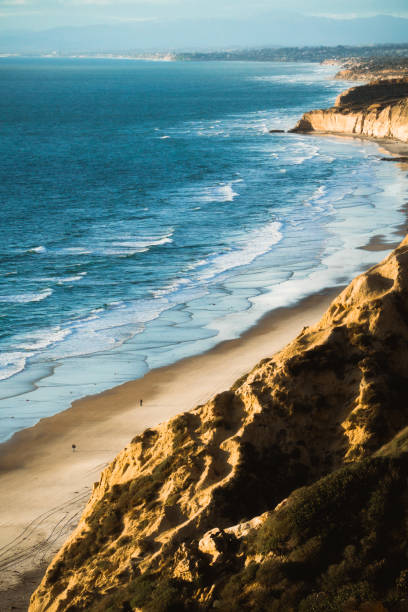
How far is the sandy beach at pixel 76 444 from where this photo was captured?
17.2 m

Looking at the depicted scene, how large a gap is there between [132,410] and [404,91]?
4513 inches

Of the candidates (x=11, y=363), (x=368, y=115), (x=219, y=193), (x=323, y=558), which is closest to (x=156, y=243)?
(x=219, y=193)

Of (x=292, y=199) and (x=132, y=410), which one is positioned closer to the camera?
(x=132, y=410)

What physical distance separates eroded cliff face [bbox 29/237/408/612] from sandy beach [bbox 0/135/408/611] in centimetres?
360

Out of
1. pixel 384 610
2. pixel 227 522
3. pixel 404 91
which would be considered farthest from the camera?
pixel 404 91

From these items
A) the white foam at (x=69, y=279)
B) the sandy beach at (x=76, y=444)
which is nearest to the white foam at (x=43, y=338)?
the sandy beach at (x=76, y=444)

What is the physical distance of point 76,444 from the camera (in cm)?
2270

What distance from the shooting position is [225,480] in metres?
12.4

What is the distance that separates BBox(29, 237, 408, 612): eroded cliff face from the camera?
1026 cm

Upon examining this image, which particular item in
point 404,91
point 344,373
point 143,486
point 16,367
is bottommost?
point 16,367

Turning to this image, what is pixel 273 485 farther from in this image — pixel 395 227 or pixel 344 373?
pixel 395 227

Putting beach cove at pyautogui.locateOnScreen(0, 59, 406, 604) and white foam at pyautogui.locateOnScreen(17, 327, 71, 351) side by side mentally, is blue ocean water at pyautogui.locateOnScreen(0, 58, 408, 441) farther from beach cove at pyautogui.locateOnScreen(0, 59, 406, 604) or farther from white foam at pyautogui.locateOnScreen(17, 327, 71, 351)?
beach cove at pyautogui.locateOnScreen(0, 59, 406, 604)

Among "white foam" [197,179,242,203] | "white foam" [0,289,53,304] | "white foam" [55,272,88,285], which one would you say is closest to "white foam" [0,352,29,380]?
"white foam" [0,289,53,304]

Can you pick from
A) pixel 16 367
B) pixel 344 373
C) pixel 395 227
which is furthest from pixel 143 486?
pixel 395 227
